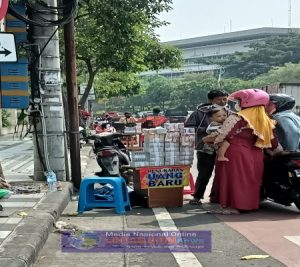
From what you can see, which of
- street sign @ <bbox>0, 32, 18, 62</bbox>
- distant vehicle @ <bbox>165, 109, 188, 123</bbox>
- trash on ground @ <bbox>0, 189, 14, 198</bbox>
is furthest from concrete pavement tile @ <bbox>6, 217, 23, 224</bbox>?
distant vehicle @ <bbox>165, 109, 188, 123</bbox>

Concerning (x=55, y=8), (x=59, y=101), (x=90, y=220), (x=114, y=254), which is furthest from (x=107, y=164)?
(x=114, y=254)

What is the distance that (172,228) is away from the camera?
248 inches

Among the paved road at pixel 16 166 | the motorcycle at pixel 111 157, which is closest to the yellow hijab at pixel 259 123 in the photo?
the motorcycle at pixel 111 157

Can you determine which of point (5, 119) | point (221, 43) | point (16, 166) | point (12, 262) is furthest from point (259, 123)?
point (221, 43)

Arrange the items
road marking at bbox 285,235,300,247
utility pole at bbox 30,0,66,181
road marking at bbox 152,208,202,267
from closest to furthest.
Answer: road marking at bbox 152,208,202,267 < road marking at bbox 285,235,300,247 < utility pole at bbox 30,0,66,181

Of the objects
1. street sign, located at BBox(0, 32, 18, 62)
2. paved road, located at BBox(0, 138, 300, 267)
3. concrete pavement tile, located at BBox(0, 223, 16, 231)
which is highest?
street sign, located at BBox(0, 32, 18, 62)

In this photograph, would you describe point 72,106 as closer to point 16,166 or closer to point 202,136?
point 202,136

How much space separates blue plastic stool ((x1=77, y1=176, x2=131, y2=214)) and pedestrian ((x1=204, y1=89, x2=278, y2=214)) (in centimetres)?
130

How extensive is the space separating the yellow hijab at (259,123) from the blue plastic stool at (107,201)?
6.55ft

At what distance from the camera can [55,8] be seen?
341 inches

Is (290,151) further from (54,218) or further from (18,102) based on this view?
(18,102)

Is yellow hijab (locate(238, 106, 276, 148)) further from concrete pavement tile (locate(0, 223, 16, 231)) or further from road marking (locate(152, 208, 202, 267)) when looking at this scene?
concrete pavement tile (locate(0, 223, 16, 231))

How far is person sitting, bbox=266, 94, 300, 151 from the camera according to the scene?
24.0ft

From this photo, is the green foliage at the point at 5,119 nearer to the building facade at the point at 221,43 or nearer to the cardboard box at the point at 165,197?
the cardboard box at the point at 165,197
